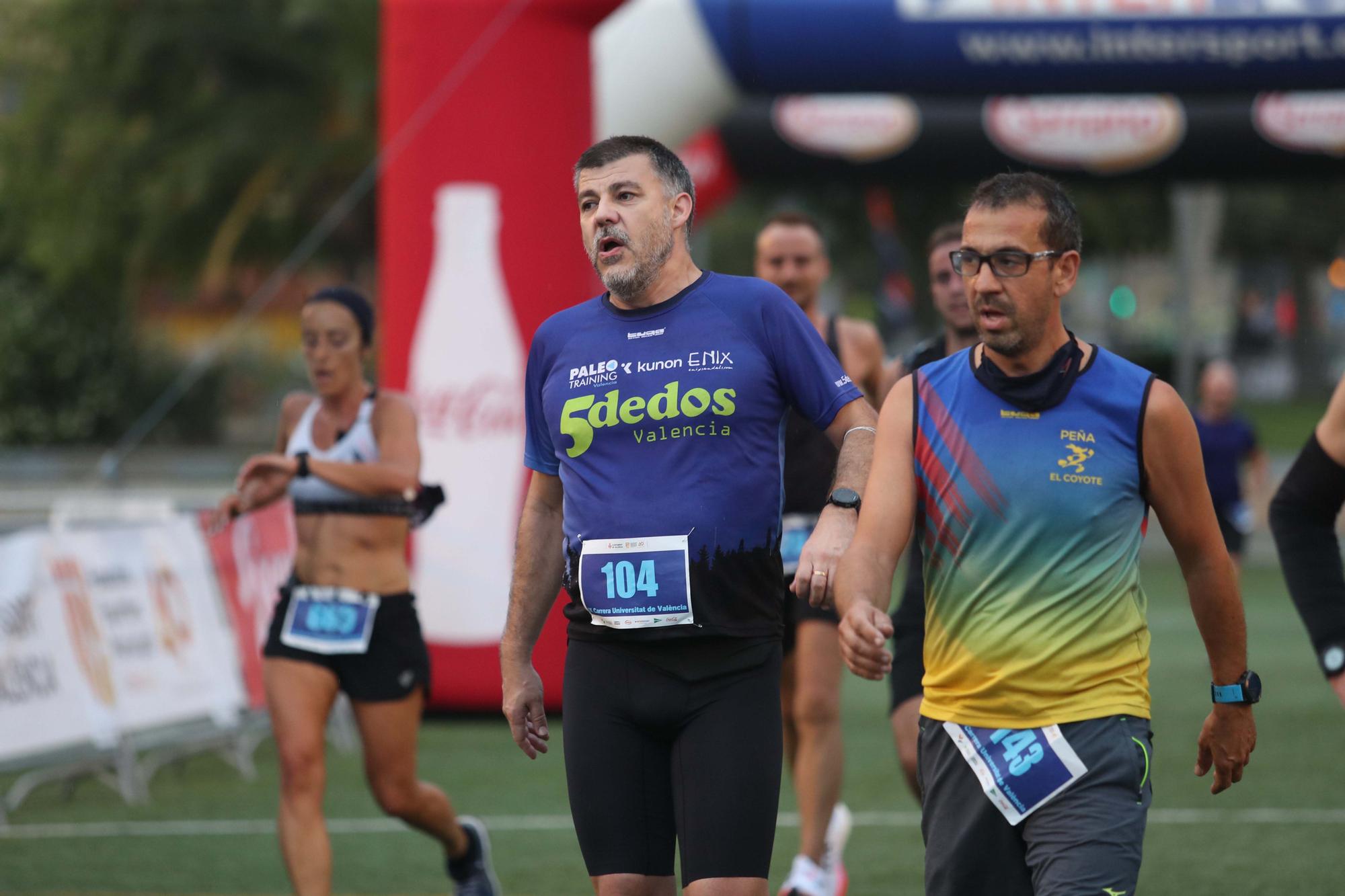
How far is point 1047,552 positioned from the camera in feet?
12.3

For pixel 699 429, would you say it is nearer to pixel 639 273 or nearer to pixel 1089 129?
pixel 639 273

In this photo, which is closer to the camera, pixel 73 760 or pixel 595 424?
pixel 595 424

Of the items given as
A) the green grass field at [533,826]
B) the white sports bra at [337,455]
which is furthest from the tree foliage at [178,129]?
the white sports bra at [337,455]

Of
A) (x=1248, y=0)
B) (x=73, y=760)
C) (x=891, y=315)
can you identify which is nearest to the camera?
(x=73, y=760)

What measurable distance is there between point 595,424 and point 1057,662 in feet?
3.92

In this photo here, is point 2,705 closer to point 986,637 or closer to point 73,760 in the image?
point 73,760

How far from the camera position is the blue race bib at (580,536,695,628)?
13.4 ft

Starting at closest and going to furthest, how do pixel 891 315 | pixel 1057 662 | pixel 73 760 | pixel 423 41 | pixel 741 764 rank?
1. pixel 1057 662
2. pixel 741 764
3. pixel 73 760
4. pixel 423 41
5. pixel 891 315

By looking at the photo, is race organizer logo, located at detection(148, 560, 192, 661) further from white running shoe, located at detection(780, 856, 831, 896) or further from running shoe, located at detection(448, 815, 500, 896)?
white running shoe, located at detection(780, 856, 831, 896)

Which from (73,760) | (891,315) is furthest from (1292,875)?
(891,315)

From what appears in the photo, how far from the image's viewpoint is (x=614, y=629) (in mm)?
4172

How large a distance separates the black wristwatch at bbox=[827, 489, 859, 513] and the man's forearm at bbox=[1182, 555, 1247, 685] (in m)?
0.71

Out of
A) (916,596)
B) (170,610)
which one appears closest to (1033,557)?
(916,596)

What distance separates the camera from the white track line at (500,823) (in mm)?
8195
